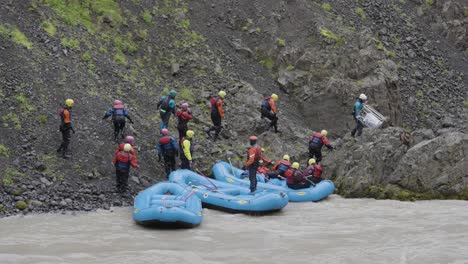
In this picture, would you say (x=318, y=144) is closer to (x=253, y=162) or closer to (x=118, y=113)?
(x=253, y=162)

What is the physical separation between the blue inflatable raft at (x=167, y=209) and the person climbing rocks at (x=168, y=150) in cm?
296

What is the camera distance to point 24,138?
18.6 metres

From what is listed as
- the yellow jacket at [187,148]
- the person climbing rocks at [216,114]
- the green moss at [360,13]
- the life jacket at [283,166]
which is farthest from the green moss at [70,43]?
the green moss at [360,13]

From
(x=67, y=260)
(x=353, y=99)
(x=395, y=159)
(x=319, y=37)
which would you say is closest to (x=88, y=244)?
(x=67, y=260)

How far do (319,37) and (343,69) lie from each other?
2264mm

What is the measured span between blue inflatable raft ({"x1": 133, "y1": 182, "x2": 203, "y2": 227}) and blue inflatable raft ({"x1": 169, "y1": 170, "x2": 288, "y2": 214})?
3.67ft

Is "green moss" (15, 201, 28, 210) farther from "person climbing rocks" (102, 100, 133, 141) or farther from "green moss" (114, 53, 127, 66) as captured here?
"green moss" (114, 53, 127, 66)

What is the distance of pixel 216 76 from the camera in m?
26.3

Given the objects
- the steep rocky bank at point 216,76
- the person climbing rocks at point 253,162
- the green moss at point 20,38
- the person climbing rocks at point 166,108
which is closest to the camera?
the person climbing rocks at point 253,162

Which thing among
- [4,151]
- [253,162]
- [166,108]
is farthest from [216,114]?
[4,151]

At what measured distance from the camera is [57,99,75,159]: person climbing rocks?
18359 mm

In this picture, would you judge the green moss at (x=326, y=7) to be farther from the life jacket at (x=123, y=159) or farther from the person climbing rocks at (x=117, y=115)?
the life jacket at (x=123, y=159)

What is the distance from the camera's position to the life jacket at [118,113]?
19750 mm

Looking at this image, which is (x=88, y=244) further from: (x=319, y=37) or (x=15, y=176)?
(x=319, y=37)
